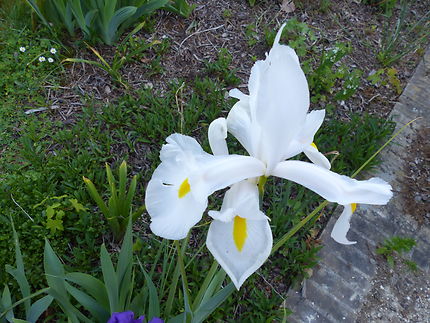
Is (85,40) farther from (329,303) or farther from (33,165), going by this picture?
(329,303)

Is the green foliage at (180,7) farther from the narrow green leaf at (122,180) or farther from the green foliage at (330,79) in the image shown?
the narrow green leaf at (122,180)

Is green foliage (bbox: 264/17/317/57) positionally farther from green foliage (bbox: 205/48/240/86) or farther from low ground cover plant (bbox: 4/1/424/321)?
green foliage (bbox: 205/48/240/86)

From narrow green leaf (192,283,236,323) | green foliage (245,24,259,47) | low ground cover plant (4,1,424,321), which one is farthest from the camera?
green foliage (245,24,259,47)

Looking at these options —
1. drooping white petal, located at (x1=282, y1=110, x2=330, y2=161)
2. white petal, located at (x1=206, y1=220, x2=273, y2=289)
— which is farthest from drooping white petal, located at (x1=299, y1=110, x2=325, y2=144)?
white petal, located at (x1=206, y1=220, x2=273, y2=289)

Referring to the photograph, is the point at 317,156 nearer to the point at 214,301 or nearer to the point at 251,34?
the point at 214,301

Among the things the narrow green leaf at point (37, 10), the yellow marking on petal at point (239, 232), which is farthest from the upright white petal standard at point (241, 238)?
the narrow green leaf at point (37, 10)

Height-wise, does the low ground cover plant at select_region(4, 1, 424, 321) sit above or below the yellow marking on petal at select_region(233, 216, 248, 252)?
below

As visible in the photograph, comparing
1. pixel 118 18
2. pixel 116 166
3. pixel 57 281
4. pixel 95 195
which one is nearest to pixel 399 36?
pixel 118 18

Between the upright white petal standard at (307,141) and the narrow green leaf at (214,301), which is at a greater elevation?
the upright white petal standard at (307,141)
